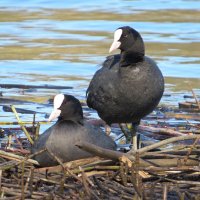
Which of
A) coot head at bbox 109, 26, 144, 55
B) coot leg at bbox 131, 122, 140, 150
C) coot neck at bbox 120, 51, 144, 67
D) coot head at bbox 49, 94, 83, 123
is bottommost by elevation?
coot leg at bbox 131, 122, 140, 150

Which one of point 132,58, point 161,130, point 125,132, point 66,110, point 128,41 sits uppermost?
point 128,41

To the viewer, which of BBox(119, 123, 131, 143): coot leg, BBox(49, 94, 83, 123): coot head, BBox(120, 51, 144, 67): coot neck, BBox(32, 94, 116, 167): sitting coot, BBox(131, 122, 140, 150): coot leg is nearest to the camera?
BBox(32, 94, 116, 167): sitting coot

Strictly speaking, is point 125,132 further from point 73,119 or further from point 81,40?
point 81,40

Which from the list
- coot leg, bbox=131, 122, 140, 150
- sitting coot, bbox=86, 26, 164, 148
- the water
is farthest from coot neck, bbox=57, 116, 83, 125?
the water

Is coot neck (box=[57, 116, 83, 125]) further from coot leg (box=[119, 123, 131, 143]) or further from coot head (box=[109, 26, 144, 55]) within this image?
coot leg (box=[119, 123, 131, 143])

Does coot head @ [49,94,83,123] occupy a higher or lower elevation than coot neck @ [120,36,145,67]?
lower

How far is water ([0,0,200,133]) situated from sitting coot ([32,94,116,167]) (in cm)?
246

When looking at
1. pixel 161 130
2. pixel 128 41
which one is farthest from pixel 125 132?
pixel 128 41

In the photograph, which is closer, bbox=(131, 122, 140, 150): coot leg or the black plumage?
bbox=(131, 122, 140, 150): coot leg

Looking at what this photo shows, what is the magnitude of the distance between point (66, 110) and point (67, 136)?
255 mm

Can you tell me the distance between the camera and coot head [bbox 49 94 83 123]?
6652mm

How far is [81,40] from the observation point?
14.7 m

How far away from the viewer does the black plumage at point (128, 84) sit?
768cm

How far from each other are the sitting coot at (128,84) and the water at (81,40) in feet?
4.77
